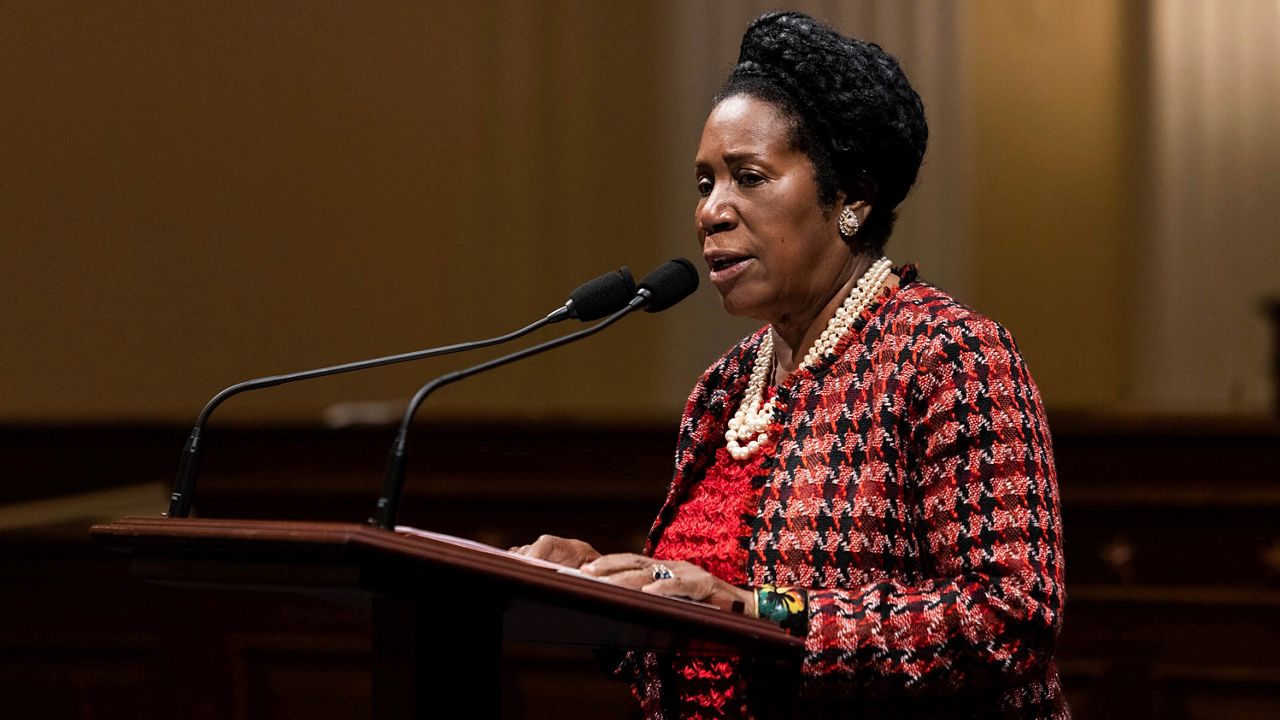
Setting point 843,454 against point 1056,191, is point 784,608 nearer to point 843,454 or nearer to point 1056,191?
point 843,454

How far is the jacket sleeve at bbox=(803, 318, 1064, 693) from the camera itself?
57.5 inches

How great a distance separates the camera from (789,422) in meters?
1.71

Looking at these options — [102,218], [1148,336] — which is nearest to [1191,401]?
[1148,336]

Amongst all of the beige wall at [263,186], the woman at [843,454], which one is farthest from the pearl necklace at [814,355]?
the beige wall at [263,186]

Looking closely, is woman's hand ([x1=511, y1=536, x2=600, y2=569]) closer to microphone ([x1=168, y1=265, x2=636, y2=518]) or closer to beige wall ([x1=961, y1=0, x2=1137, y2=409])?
microphone ([x1=168, y1=265, x2=636, y2=518])

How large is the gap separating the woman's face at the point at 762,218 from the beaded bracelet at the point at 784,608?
1.30ft

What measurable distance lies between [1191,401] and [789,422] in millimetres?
3331

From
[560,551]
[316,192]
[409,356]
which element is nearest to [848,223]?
[560,551]

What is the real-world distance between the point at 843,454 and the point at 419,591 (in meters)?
0.56

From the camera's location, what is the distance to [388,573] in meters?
1.16

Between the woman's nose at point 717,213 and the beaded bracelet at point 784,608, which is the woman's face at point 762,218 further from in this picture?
the beaded bracelet at point 784,608

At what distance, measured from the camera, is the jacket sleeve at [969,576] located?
1461 millimetres

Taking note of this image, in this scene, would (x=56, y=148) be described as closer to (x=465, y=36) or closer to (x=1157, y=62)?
(x=465, y=36)

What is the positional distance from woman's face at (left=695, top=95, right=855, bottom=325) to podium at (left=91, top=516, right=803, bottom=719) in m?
0.52
